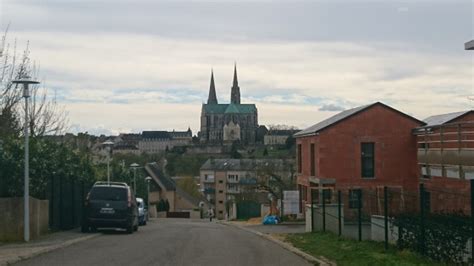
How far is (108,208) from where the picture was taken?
2388 centimetres

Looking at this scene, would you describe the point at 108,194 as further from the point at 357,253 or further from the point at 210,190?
the point at 210,190

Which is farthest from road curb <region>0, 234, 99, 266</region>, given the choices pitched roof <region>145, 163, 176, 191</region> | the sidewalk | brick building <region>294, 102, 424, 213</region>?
pitched roof <region>145, 163, 176, 191</region>

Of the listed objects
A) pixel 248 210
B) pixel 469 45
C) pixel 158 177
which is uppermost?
pixel 469 45

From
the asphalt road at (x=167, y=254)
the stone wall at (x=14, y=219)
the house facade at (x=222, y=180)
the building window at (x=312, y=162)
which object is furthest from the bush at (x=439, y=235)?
the house facade at (x=222, y=180)

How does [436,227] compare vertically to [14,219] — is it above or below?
above

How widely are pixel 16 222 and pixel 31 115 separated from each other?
48.9 feet

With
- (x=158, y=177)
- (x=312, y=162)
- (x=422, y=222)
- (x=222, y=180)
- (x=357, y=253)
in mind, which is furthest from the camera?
(x=222, y=180)

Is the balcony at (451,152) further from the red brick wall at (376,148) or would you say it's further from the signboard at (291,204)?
the signboard at (291,204)

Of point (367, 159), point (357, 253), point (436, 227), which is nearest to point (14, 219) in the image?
point (357, 253)

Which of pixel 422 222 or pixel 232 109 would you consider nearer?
pixel 422 222

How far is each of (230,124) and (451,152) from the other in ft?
514

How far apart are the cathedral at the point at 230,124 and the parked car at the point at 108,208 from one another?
148 m

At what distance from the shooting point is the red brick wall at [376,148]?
43719mm

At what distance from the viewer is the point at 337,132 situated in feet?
144
